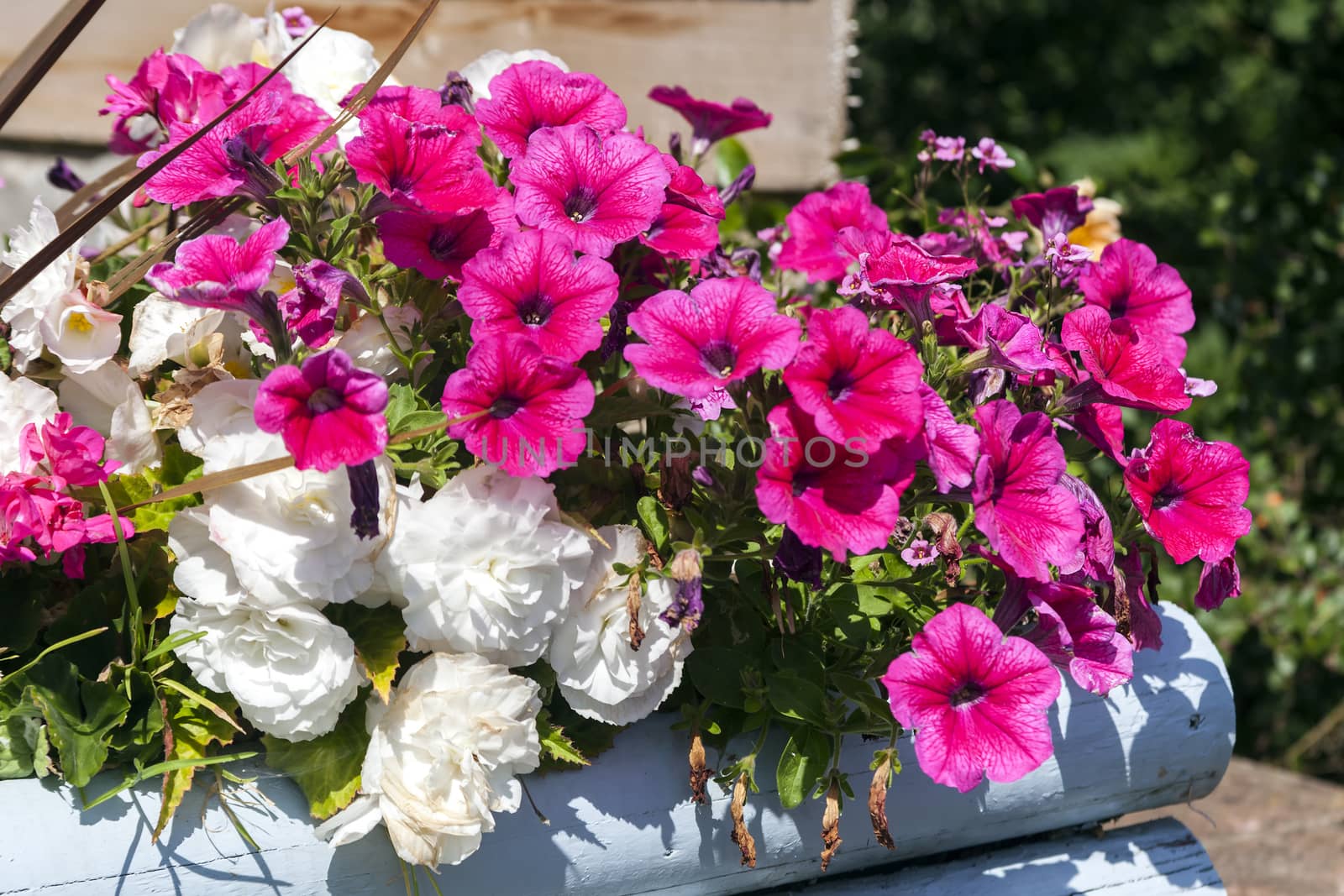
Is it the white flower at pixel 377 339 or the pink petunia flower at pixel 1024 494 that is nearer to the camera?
the pink petunia flower at pixel 1024 494

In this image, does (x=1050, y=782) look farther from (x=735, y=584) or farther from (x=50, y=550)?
(x=50, y=550)

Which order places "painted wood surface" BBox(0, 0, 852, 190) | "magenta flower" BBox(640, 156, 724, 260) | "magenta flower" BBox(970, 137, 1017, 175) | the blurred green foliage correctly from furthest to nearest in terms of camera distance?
the blurred green foliage
"painted wood surface" BBox(0, 0, 852, 190)
"magenta flower" BBox(970, 137, 1017, 175)
"magenta flower" BBox(640, 156, 724, 260)

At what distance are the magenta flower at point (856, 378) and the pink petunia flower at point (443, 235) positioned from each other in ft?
0.97

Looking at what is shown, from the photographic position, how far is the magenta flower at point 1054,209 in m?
1.32

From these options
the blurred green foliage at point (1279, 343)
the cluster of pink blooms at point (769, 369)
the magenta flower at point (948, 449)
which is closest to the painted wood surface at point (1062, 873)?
the cluster of pink blooms at point (769, 369)

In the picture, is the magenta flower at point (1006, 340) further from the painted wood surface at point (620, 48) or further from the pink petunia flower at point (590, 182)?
the painted wood surface at point (620, 48)

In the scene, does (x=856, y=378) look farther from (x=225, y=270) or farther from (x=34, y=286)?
(x=34, y=286)

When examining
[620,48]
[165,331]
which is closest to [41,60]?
[165,331]

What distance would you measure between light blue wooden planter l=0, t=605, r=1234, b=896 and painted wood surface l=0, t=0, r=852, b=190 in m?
1.53

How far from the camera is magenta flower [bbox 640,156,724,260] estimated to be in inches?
41.3

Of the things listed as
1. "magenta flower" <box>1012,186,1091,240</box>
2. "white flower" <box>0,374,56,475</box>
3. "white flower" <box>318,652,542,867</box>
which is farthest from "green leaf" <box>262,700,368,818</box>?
"magenta flower" <box>1012,186,1091,240</box>

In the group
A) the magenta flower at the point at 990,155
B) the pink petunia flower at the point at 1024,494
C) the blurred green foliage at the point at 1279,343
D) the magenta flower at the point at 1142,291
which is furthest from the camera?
the blurred green foliage at the point at 1279,343

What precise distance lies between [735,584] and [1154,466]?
0.41 meters

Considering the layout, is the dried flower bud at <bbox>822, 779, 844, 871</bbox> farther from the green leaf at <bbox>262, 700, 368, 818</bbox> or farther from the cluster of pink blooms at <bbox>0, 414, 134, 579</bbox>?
the cluster of pink blooms at <bbox>0, 414, 134, 579</bbox>
